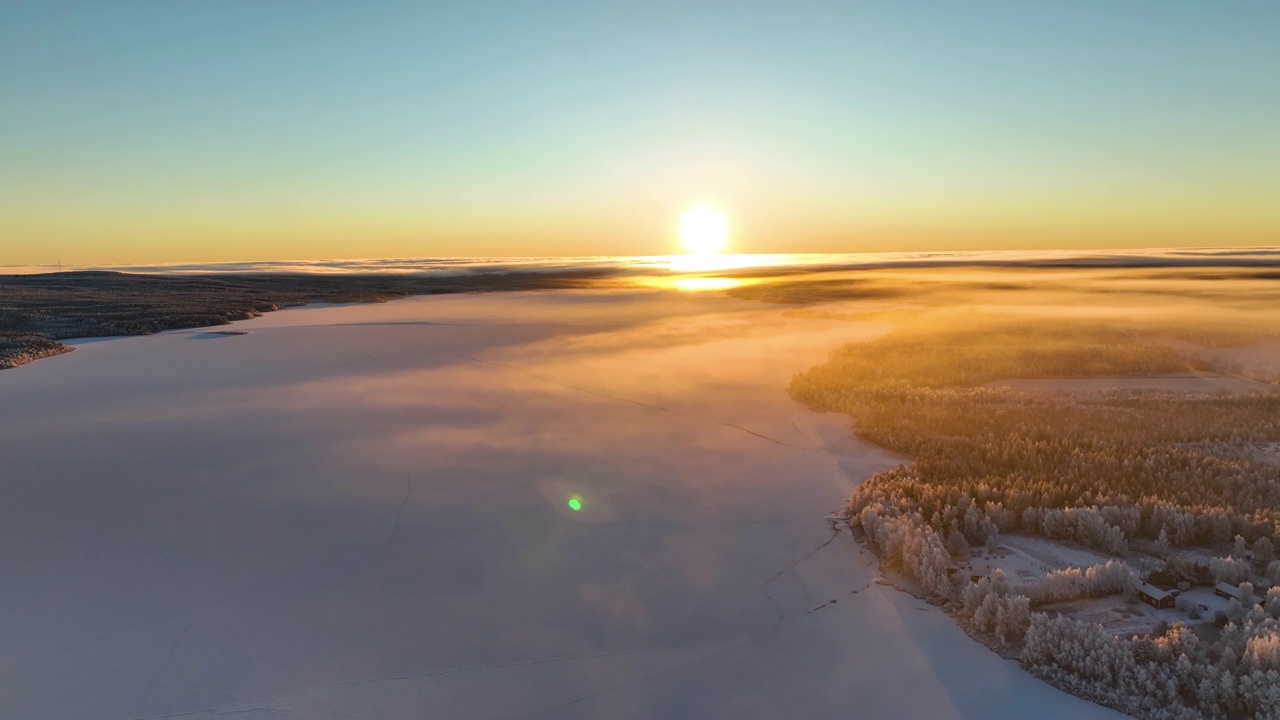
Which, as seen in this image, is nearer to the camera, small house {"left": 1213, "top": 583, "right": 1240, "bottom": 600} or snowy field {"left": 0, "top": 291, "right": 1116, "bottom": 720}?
snowy field {"left": 0, "top": 291, "right": 1116, "bottom": 720}

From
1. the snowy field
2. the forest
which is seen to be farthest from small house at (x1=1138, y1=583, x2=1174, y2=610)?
the snowy field

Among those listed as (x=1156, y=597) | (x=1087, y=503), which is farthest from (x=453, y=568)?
(x=1087, y=503)

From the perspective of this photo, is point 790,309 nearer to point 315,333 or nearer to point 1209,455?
point 315,333

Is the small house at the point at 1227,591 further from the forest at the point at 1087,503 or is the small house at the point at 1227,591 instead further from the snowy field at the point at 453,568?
the snowy field at the point at 453,568

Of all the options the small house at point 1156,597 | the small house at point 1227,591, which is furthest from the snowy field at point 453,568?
the small house at point 1227,591

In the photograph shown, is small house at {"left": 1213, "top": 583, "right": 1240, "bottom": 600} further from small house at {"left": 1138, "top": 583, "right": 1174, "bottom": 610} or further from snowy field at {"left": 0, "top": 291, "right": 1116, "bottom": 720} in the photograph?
snowy field at {"left": 0, "top": 291, "right": 1116, "bottom": 720}

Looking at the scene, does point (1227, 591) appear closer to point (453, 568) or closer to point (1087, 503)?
point (1087, 503)

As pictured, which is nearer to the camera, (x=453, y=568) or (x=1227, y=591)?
(x=1227, y=591)
